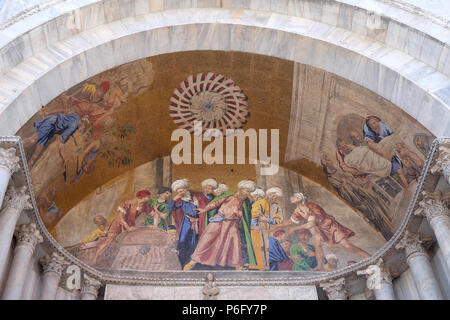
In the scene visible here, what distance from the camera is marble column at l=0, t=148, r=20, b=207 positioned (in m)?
6.87

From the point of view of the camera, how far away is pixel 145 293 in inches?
335

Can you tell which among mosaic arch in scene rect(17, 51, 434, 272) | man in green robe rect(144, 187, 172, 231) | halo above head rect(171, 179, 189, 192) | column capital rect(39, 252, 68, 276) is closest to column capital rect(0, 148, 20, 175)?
mosaic arch in scene rect(17, 51, 434, 272)

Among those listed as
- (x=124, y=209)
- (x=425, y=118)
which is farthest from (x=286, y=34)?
(x=124, y=209)

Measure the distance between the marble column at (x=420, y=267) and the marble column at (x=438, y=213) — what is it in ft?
1.20

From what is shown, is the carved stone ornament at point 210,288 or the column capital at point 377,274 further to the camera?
the carved stone ornament at point 210,288

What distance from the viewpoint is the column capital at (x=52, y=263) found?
26.6 feet

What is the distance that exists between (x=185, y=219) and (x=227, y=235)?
27.8 inches

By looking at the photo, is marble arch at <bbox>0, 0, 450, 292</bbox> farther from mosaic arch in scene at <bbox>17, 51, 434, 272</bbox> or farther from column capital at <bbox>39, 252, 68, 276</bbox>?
column capital at <bbox>39, 252, 68, 276</bbox>

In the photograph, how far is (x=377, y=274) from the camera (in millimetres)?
8273

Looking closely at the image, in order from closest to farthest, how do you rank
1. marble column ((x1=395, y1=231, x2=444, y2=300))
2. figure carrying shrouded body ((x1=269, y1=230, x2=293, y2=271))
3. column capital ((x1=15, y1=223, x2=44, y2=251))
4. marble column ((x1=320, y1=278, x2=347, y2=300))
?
marble column ((x1=395, y1=231, x2=444, y2=300)), column capital ((x1=15, y1=223, x2=44, y2=251)), marble column ((x1=320, y1=278, x2=347, y2=300)), figure carrying shrouded body ((x1=269, y1=230, x2=293, y2=271))

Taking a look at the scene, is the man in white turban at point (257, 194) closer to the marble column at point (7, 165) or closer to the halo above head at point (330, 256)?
the halo above head at point (330, 256)

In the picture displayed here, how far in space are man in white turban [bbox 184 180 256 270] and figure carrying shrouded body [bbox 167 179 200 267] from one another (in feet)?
0.33

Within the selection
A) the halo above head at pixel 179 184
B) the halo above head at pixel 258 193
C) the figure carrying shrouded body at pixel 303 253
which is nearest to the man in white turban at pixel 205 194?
the halo above head at pixel 179 184

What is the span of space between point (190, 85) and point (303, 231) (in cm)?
279
